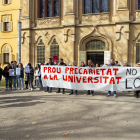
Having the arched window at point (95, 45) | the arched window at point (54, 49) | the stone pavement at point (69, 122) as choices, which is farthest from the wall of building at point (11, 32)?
the stone pavement at point (69, 122)

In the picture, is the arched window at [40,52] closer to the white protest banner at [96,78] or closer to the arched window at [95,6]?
the arched window at [95,6]

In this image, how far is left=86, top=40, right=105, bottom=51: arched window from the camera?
59.1 feet

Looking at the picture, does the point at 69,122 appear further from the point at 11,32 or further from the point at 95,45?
the point at 11,32

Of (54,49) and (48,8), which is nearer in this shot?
(54,49)

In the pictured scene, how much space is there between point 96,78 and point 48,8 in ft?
42.7

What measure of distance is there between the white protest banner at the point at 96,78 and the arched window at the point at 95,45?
8.31 m

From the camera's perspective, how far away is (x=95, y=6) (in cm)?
1820

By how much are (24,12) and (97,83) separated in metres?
13.9

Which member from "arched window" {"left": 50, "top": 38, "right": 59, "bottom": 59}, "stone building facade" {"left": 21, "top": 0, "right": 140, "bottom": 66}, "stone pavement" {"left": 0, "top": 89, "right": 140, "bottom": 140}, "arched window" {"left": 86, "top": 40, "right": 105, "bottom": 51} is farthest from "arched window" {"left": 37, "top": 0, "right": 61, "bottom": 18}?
"stone pavement" {"left": 0, "top": 89, "right": 140, "bottom": 140}

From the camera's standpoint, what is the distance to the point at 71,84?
10.2 m

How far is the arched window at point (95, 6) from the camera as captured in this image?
17953 millimetres

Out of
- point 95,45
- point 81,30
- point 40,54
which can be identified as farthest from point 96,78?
point 40,54

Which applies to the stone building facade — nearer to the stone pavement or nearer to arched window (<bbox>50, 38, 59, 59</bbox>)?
arched window (<bbox>50, 38, 59, 59</bbox>)

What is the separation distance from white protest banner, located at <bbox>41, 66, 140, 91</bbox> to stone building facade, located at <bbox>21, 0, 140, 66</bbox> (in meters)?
7.45
